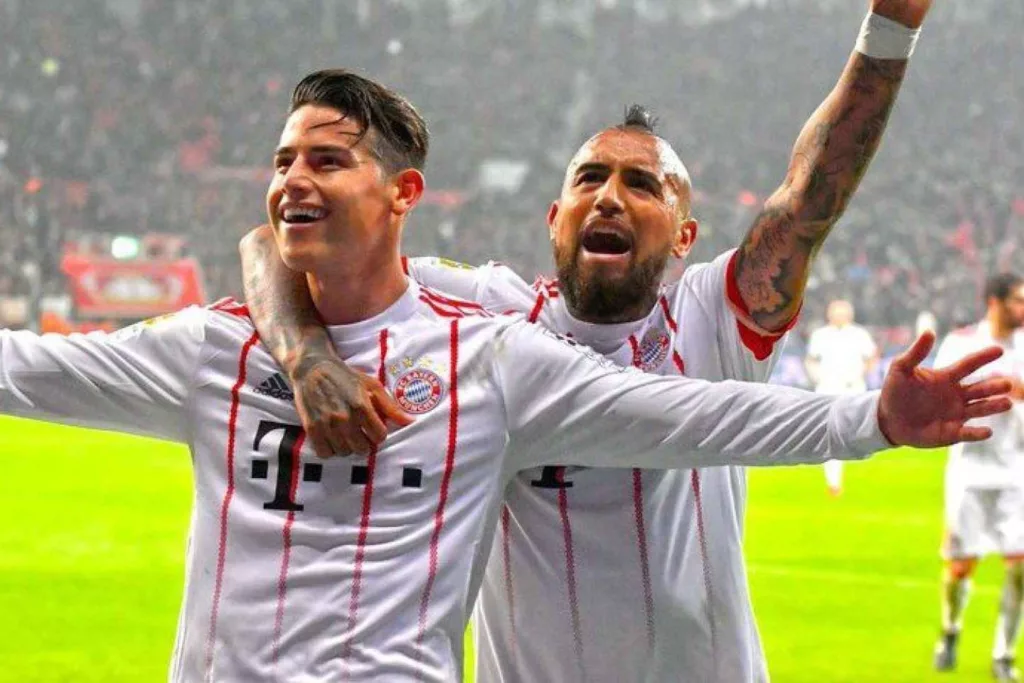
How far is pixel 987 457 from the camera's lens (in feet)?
25.8

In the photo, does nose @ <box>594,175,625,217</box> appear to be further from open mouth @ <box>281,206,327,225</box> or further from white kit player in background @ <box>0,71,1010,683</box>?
open mouth @ <box>281,206,327,225</box>

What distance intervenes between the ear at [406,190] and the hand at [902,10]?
2.76 ft

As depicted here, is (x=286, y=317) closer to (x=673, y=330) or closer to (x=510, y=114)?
(x=673, y=330)

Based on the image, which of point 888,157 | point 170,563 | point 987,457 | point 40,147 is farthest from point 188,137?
point 987,457

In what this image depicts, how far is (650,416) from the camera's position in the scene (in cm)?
229

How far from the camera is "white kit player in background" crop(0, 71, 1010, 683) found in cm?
221

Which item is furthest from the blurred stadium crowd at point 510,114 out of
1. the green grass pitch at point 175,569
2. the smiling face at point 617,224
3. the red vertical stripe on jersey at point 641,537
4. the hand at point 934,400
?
the hand at point 934,400

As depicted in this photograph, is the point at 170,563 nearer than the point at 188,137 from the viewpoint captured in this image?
Yes

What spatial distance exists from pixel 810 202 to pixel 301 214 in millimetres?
Answer: 982

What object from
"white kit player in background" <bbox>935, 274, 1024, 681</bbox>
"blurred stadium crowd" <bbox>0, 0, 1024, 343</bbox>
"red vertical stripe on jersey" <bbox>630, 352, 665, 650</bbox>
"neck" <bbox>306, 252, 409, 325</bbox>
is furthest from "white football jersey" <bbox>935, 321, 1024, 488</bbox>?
"blurred stadium crowd" <bbox>0, 0, 1024, 343</bbox>

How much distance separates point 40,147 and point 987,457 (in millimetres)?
23318

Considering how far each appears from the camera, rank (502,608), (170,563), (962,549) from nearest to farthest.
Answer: (502,608) → (962,549) → (170,563)

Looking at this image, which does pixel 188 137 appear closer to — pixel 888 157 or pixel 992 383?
pixel 888 157

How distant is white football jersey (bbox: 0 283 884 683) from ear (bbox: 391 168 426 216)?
0.14 meters
